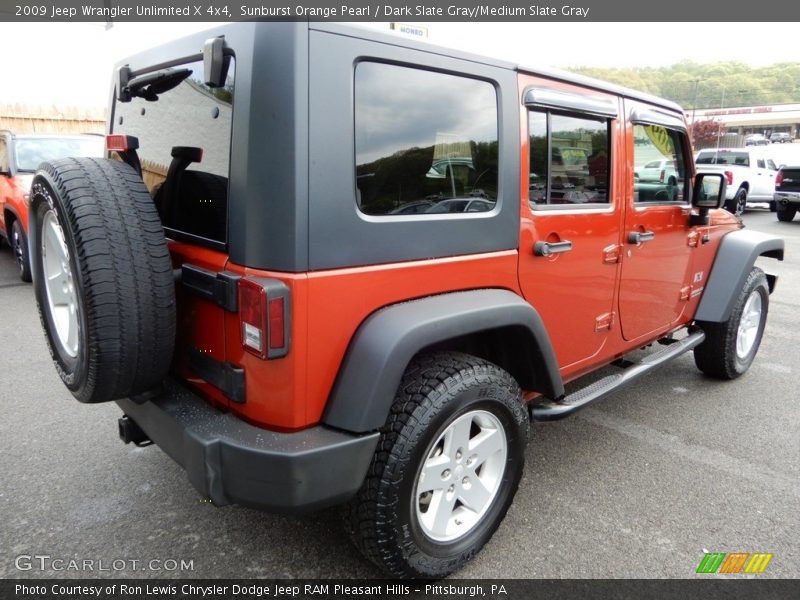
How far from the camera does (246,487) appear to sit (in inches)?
71.1

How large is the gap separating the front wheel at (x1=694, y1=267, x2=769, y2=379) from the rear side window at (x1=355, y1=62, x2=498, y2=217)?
2.59m

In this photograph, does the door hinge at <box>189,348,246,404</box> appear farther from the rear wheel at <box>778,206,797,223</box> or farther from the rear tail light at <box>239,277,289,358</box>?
the rear wheel at <box>778,206,797,223</box>

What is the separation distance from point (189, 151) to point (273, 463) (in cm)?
115

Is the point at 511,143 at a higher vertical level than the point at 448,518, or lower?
higher

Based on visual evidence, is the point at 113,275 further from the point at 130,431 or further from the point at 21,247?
the point at 21,247

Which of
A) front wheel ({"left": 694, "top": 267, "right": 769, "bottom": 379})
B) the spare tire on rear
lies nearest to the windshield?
the spare tire on rear

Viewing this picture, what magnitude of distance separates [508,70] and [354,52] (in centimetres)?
78

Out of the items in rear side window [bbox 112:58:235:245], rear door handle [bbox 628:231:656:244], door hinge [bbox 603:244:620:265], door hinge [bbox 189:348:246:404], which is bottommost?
door hinge [bbox 189:348:246:404]

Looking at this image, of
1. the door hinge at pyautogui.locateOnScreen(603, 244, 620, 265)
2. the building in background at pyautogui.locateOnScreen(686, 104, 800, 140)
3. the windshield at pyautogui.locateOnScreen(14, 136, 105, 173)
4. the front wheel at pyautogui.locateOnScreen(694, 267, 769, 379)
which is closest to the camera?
the door hinge at pyautogui.locateOnScreen(603, 244, 620, 265)

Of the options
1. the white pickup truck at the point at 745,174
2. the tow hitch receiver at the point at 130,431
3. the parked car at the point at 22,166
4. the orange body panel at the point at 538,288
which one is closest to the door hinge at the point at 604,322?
the orange body panel at the point at 538,288

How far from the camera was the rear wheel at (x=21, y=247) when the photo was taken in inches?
256

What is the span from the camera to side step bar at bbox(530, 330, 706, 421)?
8.81 feet

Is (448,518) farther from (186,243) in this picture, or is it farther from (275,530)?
(186,243)

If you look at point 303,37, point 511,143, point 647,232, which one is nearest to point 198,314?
point 303,37
